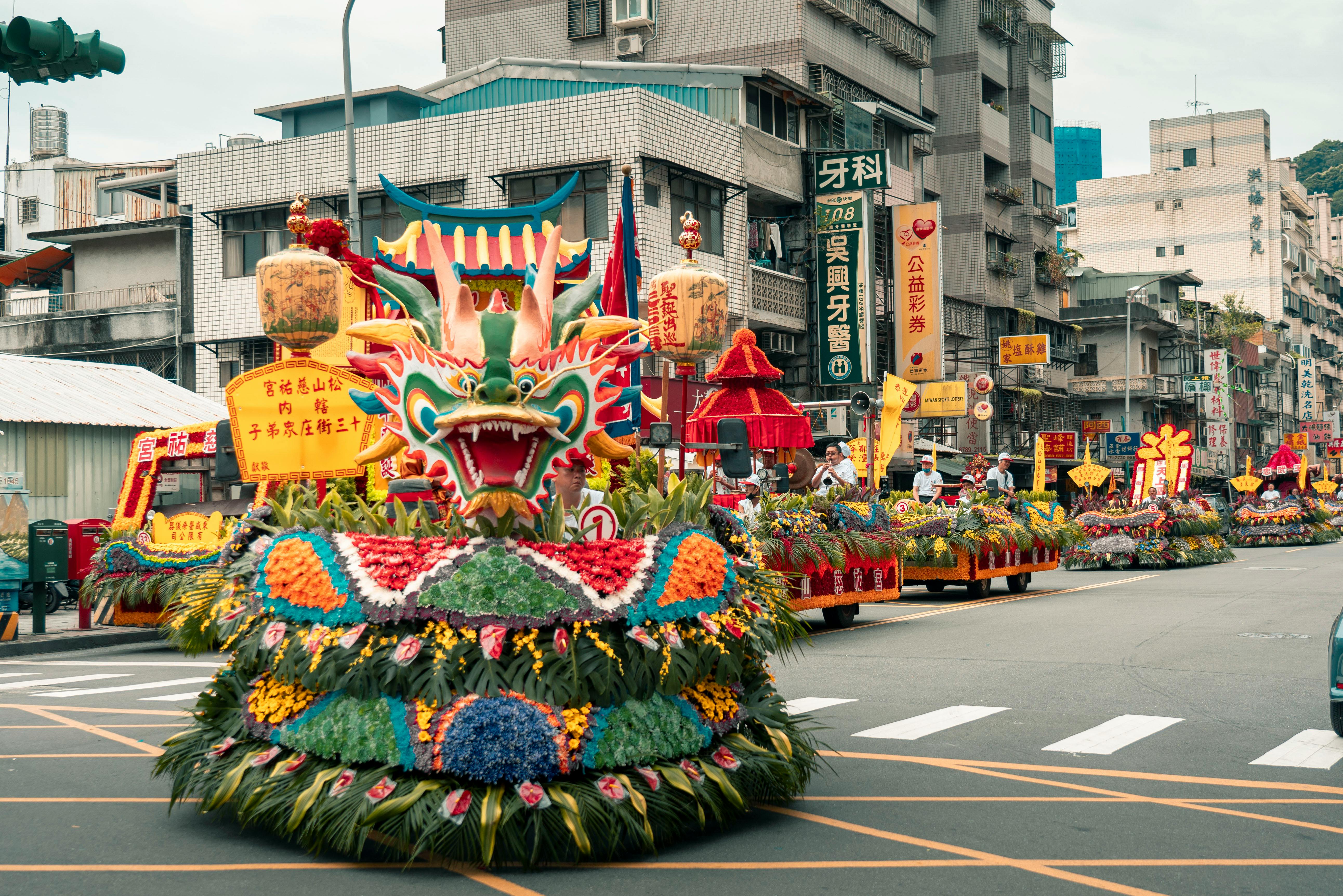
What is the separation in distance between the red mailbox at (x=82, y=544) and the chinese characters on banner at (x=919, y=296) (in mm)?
23441

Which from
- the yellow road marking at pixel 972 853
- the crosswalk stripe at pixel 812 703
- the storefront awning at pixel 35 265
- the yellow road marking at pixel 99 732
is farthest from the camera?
the storefront awning at pixel 35 265

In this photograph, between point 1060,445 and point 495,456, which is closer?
point 495,456

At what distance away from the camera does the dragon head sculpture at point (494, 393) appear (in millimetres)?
6074

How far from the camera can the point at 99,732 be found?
30.7 ft

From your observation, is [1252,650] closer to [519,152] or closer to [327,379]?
[327,379]

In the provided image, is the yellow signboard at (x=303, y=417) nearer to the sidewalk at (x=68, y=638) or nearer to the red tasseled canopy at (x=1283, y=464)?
the sidewalk at (x=68, y=638)

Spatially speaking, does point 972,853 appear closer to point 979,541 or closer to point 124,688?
point 124,688

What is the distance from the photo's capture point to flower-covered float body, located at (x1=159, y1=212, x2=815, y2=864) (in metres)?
5.64

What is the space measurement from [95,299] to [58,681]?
2676 cm

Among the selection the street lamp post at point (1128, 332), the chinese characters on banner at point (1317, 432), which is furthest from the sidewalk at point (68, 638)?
the chinese characters on banner at point (1317, 432)

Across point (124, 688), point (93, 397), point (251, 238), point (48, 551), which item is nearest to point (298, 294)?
point (124, 688)

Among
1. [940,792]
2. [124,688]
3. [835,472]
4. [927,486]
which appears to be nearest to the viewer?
[940,792]

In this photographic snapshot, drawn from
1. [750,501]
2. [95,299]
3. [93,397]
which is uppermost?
[95,299]

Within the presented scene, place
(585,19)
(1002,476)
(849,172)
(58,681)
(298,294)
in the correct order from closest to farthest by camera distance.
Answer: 1. (298,294)
2. (58,681)
3. (1002,476)
4. (849,172)
5. (585,19)
